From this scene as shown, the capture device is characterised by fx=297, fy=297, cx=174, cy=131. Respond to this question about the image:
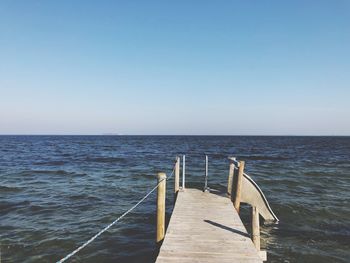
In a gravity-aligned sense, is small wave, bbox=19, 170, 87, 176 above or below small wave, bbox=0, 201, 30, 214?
above

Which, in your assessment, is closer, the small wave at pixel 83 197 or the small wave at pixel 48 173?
the small wave at pixel 83 197

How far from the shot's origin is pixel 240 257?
6211 mm

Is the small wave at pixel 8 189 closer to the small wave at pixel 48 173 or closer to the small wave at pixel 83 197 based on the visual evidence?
the small wave at pixel 83 197

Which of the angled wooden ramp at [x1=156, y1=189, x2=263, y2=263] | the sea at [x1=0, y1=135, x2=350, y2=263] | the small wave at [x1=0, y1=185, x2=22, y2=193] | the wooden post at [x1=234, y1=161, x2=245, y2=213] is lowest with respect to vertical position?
Result: the sea at [x1=0, y1=135, x2=350, y2=263]

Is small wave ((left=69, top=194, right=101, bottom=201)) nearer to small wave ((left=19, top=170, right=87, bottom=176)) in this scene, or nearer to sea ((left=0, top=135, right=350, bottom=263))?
sea ((left=0, top=135, right=350, bottom=263))

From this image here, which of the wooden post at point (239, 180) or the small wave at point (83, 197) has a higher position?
the wooden post at point (239, 180)

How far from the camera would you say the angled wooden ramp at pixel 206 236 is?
6195 mm

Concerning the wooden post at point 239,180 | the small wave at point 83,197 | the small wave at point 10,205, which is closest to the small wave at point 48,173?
the small wave at point 83,197

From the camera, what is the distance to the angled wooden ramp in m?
6.20

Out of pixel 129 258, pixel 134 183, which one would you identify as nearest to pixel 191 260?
pixel 129 258

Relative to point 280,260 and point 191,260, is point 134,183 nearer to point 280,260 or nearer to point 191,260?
point 280,260

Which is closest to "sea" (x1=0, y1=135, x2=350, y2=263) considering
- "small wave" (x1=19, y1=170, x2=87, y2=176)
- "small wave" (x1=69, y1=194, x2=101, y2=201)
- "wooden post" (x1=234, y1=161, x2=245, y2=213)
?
"small wave" (x1=69, y1=194, x2=101, y2=201)

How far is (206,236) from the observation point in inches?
293

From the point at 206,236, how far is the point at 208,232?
12.3 inches
